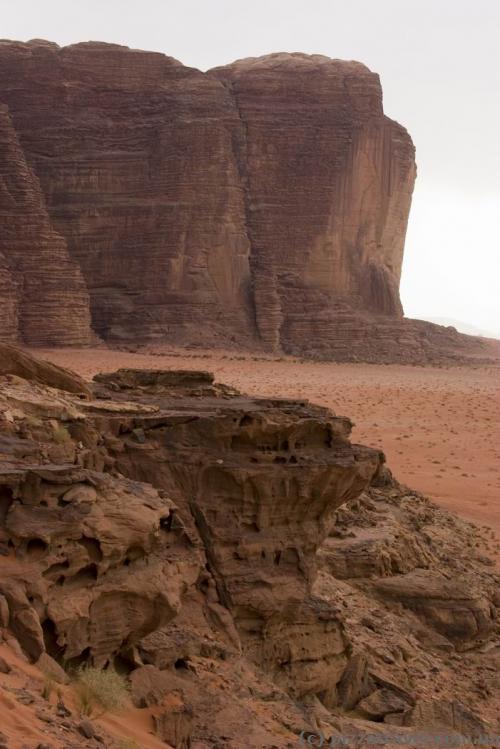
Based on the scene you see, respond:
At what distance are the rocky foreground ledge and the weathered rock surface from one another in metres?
36.4

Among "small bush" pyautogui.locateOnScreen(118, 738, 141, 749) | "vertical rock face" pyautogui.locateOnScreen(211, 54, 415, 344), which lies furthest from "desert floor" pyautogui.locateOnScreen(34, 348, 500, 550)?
"small bush" pyautogui.locateOnScreen(118, 738, 141, 749)

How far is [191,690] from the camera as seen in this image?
6477mm

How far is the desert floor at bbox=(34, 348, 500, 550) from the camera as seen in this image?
20531mm

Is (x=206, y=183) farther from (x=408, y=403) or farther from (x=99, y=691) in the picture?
(x=99, y=691)

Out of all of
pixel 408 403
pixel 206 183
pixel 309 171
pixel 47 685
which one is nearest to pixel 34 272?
pixel 206 183

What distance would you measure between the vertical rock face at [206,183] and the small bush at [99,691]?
4074 centimetres

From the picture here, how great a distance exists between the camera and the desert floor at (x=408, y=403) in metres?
20.5

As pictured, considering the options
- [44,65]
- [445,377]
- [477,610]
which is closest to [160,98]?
[44,65]

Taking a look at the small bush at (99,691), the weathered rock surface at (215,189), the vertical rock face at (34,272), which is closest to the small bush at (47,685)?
the small bush at (99,691)

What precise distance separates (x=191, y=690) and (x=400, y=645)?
3.62 m

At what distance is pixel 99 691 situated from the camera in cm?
564

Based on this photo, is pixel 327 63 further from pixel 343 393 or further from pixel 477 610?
pixel 477 610

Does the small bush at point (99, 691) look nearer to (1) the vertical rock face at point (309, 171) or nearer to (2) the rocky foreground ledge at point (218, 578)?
(2) the rocky foreground ledge at point (218, 578)

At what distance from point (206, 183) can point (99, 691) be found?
44593 millimetres
